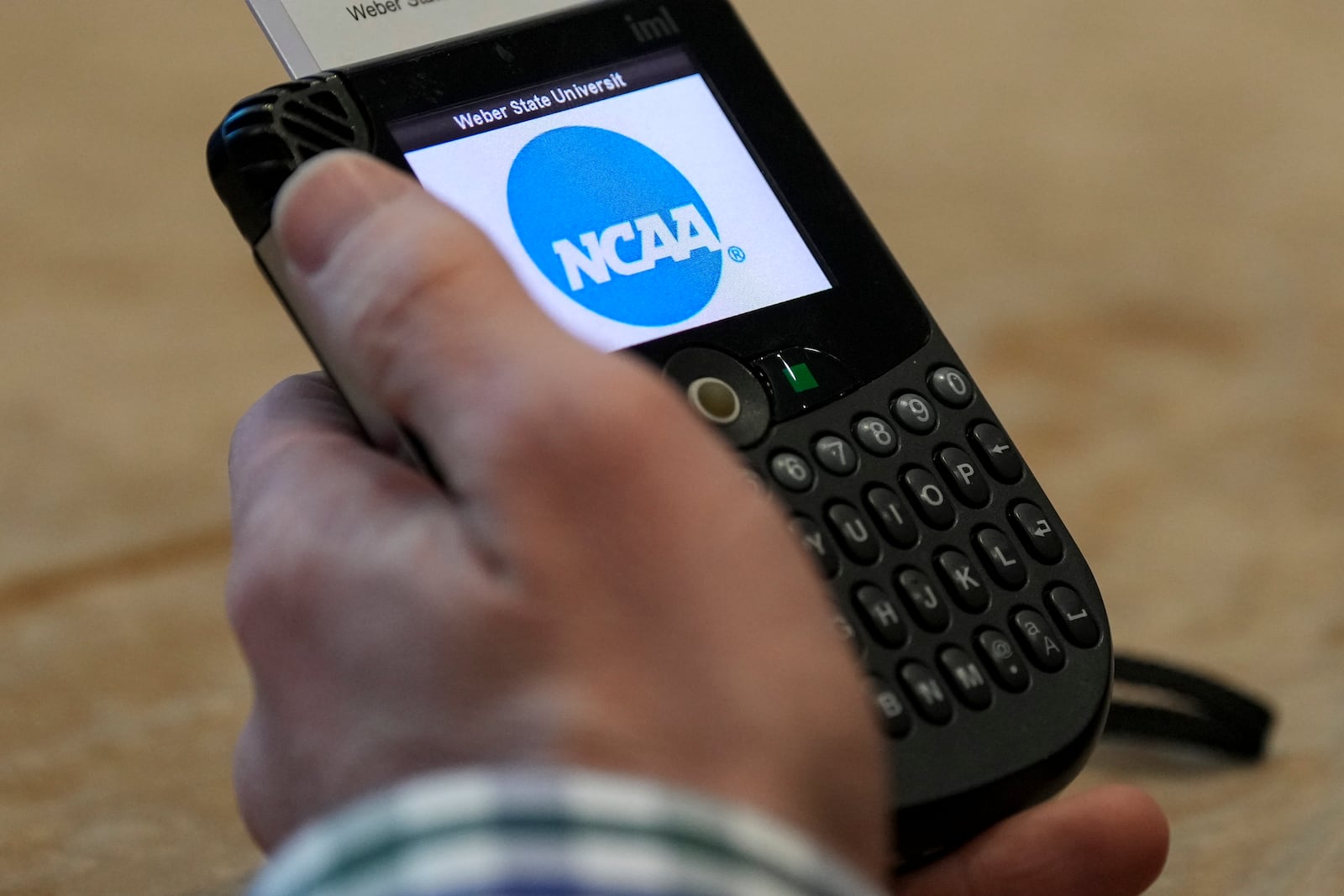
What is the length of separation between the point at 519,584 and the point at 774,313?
0.18 m

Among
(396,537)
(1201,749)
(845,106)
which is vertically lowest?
(1201,749)

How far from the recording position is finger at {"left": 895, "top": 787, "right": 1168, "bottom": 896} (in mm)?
347

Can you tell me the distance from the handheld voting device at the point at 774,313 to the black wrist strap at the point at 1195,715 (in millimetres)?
111

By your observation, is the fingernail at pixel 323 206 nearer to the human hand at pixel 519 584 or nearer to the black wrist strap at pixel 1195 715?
the human hand at pixel 519 584

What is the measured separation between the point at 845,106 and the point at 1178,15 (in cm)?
24

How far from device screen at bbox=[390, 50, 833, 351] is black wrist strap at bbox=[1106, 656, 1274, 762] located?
7.0 inches

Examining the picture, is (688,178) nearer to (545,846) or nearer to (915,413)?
(915,413)

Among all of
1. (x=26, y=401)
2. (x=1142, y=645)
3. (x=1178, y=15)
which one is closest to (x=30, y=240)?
(x=26, y=401)

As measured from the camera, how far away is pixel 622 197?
1.25ft

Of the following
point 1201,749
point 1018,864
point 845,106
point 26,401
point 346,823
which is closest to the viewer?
point 346,823

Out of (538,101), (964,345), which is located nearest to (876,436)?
(538,101)

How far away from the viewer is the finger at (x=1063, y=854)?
347 mm

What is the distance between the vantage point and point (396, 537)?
25cm

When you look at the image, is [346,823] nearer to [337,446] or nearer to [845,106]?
[337,446]
